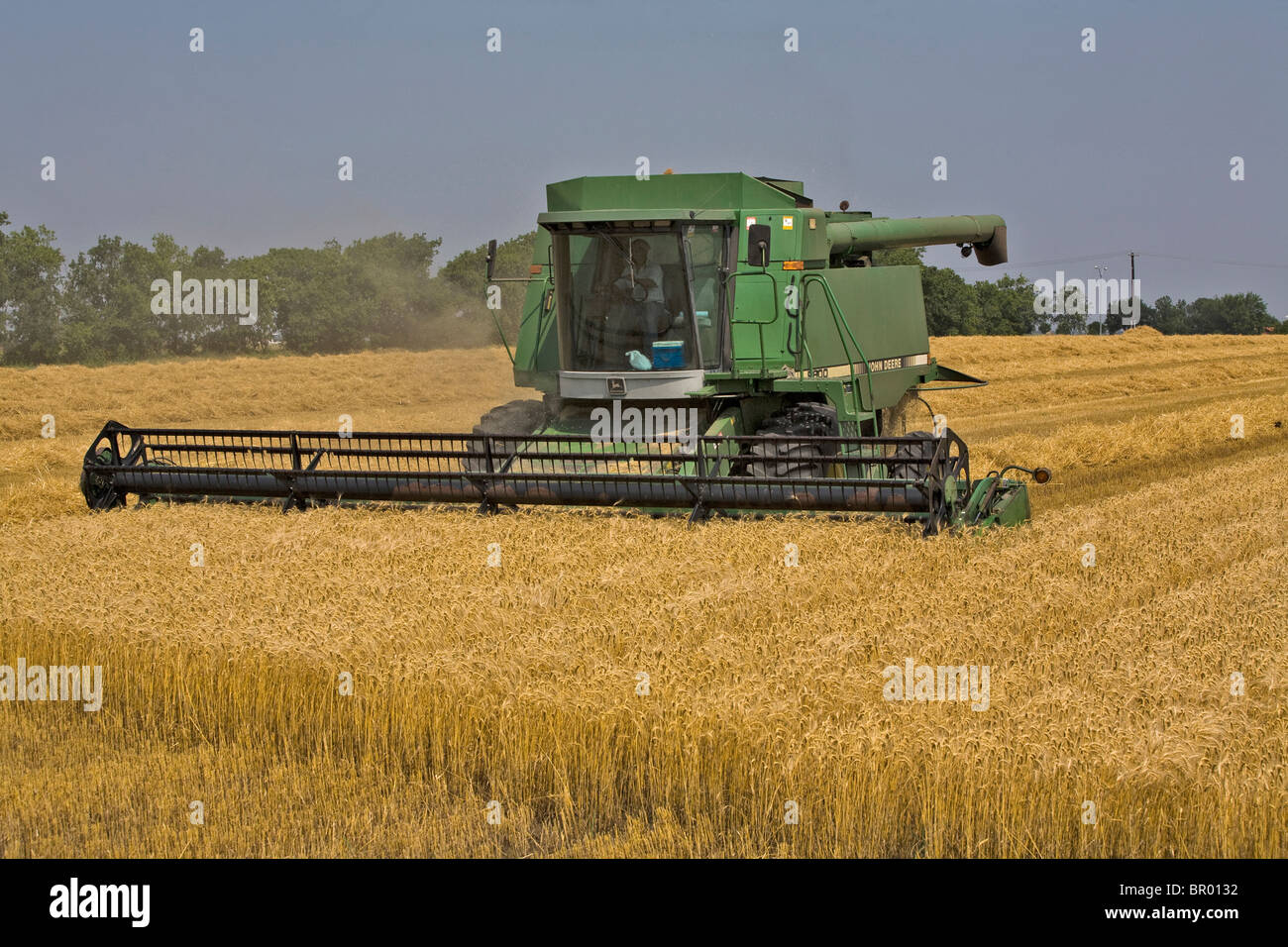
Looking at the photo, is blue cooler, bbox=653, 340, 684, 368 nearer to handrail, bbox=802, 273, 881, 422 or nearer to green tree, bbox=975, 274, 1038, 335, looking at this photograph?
handrail, bbox=802, 273, 881, 422

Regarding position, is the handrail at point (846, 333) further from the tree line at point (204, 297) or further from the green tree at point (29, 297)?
the green tree at point (29, 297)

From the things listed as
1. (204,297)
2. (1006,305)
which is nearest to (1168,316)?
(1006,305)

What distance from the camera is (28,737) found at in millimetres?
4445

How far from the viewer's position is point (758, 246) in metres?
7.84

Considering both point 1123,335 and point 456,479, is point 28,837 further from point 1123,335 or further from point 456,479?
point 1123,335

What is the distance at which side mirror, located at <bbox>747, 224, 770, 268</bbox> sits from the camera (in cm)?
783

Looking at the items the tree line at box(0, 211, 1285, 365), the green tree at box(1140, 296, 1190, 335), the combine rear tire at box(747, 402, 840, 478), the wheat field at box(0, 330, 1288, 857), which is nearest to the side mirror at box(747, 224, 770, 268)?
the combine rear tire at box(747, 402, 840, 478)

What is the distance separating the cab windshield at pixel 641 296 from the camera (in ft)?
26.0

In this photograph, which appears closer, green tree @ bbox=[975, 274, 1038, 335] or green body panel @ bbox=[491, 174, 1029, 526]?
green body panel @ bbox=[491, 174, 1029, 526]

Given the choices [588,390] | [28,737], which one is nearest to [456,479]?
[588,390]

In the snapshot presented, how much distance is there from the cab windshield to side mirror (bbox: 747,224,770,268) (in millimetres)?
223

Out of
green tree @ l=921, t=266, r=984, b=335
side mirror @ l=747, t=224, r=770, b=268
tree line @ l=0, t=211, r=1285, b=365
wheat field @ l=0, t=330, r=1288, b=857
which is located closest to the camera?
wheat field @ l=0, t=330, r=1288, b=857

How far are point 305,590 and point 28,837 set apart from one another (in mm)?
1920

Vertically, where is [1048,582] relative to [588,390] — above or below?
below
